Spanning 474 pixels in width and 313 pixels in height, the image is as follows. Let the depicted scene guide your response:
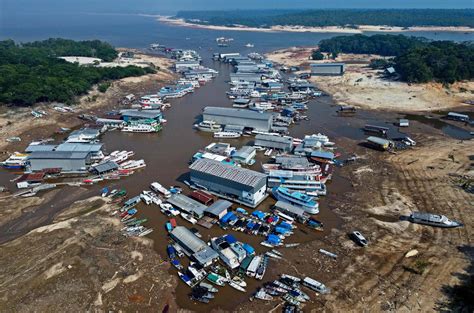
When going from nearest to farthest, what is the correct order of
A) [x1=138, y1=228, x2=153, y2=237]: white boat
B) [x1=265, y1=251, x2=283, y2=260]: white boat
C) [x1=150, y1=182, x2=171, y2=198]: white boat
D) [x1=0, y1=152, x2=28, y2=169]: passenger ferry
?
[x1=265, y1=251, x2=283, y2=260]: white boat, [x1=138, y1=228, x2=153, y2=237]: white boat, [x1=150, y1=182, x2=171, y2=198]: white boat, [x1=0, y1=152, x2=28, y2=169]: passenger ferry

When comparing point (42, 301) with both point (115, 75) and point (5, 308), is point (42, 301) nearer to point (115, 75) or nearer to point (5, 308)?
point (5, 308)

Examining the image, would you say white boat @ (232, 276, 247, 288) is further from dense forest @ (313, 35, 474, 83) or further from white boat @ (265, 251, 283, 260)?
dense forest @ (313, 35, 474, 83)

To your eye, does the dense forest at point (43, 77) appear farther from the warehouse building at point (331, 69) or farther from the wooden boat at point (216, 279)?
the wooden boat at point (216, 279)

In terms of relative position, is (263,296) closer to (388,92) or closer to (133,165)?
(133,165)

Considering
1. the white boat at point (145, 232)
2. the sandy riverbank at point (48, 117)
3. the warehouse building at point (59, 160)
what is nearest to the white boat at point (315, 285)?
the white boat at point (145, 232)

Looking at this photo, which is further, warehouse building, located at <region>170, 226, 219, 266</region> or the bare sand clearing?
the bare sand clearing

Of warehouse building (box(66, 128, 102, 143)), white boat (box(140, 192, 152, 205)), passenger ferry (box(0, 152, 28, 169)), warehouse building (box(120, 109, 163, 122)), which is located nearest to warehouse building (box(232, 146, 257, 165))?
white boat (box(140, 192, 152, 205))

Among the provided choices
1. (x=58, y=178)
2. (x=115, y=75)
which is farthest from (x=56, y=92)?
(x=58, y=178)

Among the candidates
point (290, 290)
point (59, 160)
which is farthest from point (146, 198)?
point (290, 290)
